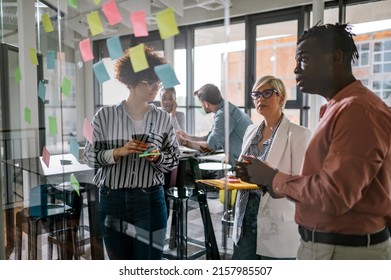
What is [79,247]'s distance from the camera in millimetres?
1597

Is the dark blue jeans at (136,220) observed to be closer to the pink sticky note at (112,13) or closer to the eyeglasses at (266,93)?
the eyeglasses at (266,93)

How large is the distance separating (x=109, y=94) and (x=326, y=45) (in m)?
0.79

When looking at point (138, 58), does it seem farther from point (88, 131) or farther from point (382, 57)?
point (382, 57)

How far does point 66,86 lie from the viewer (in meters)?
1.53

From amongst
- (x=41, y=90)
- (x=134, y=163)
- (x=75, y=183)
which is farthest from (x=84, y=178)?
(x=41, y=90)

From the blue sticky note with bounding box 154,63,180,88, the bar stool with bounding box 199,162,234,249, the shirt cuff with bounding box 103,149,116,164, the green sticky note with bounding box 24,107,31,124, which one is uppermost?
the blue sticky note with bounding box 154,63,180,88

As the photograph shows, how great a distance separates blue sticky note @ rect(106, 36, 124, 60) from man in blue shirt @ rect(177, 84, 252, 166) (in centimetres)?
32

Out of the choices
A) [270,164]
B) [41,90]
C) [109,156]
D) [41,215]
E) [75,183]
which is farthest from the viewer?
[41,215]

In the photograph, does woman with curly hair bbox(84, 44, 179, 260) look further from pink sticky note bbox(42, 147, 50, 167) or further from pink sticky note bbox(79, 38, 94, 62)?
pink sticky note bbox(42, 147, 50, 167)

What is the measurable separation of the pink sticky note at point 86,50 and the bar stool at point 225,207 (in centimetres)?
62

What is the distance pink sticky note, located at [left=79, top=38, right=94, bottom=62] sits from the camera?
1.39 metres

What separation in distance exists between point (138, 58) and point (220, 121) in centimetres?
37

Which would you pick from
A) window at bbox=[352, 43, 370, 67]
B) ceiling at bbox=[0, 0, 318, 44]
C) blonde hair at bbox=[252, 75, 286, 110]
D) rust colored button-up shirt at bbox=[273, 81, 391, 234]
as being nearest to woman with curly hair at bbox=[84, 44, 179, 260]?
ceiling at bbox=[0, 0, 318, 44]
